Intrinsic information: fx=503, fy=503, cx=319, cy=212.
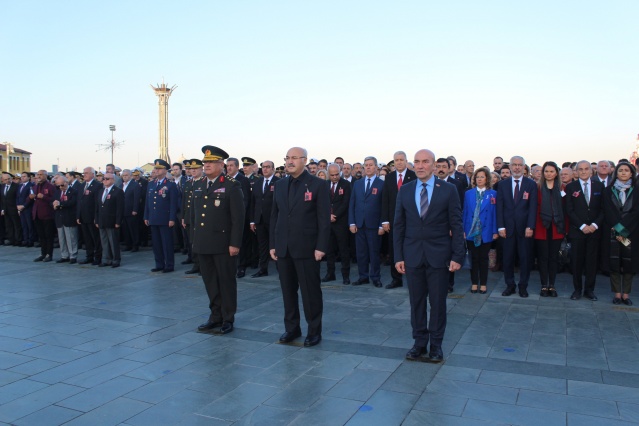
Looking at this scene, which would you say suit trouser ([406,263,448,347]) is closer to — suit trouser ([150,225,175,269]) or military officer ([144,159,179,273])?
military officer ([144,159,179,273])

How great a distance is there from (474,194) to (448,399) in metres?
4.56

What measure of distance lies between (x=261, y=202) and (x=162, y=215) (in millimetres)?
2063

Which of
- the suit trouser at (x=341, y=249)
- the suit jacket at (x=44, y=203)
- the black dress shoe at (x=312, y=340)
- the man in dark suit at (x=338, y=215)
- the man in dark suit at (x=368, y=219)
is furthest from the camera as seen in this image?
the suit jacket at (x=44, y=203)

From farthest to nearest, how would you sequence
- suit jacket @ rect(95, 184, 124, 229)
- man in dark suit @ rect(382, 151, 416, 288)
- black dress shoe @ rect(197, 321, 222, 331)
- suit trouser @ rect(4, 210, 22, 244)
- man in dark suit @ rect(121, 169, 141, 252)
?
suit trouser @ rect(4, 210, 22, 244), man in dark suit @ rect(121, 169, 141, 252), suit jacket @ rect(95, 184, 124, 229), man in dark suit @ rect(382, 151, 416, 288), black dress shoe @ rect(197, 321, 222, 331)

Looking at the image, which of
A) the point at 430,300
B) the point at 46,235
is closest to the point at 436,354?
the point at 430,300

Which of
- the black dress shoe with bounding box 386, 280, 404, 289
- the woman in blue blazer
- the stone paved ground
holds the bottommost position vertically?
the stone paved ground

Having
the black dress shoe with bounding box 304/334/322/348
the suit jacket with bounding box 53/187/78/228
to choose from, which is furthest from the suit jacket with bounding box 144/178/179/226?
the black dress shoe with bounding box 304/334/322/348

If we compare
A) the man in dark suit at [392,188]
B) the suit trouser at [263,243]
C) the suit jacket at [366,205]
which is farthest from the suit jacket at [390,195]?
the suit trouser at [263,243]

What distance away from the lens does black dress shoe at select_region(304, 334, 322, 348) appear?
537cm

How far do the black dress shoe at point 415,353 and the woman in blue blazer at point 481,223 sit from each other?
323cm

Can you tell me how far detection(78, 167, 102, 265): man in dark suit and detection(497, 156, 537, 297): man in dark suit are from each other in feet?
28.0

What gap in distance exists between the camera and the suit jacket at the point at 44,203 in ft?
40.2

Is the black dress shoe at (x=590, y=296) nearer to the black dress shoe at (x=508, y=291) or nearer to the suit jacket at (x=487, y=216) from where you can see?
the black dress shoe at (x=508, y=291)

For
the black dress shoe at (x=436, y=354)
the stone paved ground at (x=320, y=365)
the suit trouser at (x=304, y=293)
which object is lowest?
the stone paved ground at (x=320, y=365)
